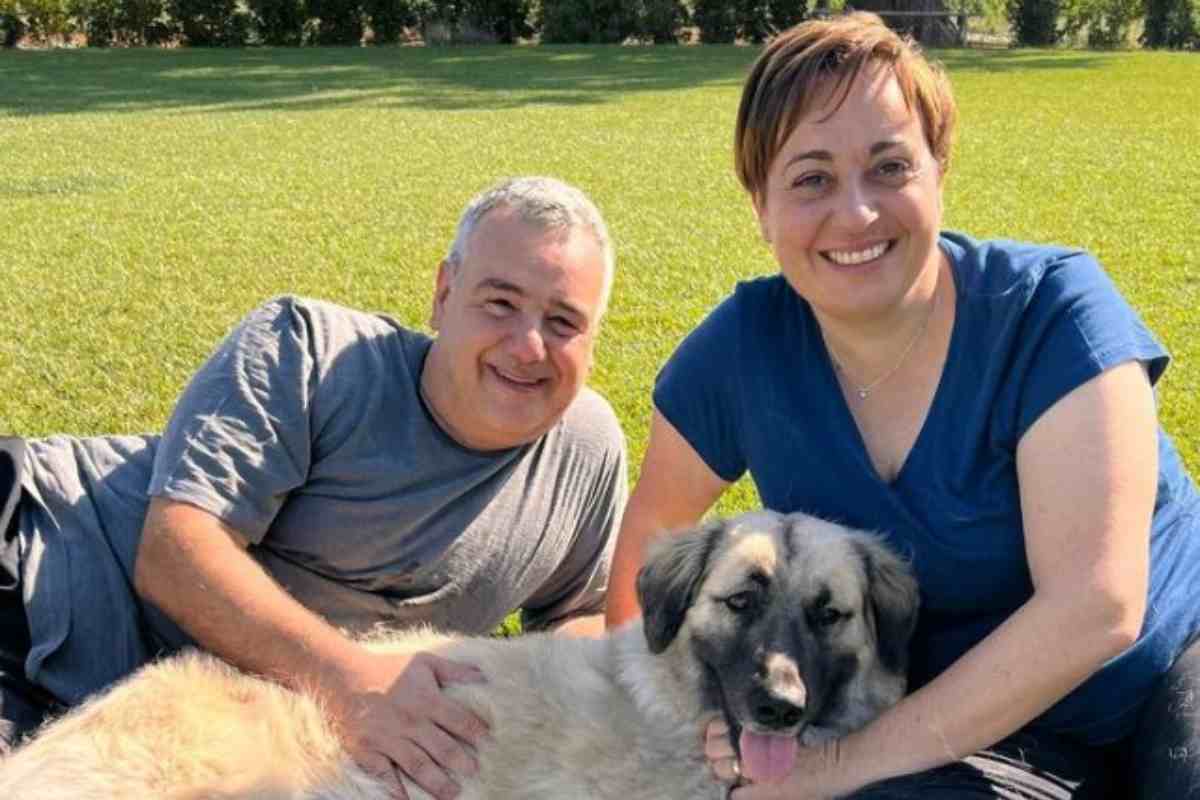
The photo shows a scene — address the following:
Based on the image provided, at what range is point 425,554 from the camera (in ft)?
12.3

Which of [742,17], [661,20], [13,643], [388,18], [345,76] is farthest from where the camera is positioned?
[742,17]

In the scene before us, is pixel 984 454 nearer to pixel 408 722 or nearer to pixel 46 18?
pixel 408 722

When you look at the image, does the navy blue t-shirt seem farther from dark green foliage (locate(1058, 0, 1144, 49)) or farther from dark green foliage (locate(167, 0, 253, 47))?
dark green foliage (locate(1058, 0, 1144, 49))

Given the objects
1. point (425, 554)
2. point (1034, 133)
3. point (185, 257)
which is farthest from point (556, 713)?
point (1034, 133)

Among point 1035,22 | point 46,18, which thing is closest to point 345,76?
point 46,18

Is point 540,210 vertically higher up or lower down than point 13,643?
higher up

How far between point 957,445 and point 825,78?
2.89 ft

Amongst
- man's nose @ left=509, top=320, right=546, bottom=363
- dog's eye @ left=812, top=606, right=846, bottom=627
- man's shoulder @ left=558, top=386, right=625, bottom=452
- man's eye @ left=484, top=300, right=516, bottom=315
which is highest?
man's eye @ left=484, top=300, right=516, bottom=315

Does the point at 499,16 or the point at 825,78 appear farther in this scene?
the point at 499,16

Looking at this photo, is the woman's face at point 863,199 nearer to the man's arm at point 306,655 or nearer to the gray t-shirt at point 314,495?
the gray t-shirt at point 314,495

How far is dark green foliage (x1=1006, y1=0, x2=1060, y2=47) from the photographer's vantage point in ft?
127

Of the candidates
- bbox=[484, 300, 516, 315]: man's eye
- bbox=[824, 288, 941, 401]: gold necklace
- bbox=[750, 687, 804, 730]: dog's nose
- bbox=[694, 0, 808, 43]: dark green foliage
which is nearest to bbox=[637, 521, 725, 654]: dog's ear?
bbox=[750, 687, 804, 730]: dog's nose

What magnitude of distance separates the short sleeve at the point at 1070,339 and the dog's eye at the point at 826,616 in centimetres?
58

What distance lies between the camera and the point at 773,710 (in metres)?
2.94
